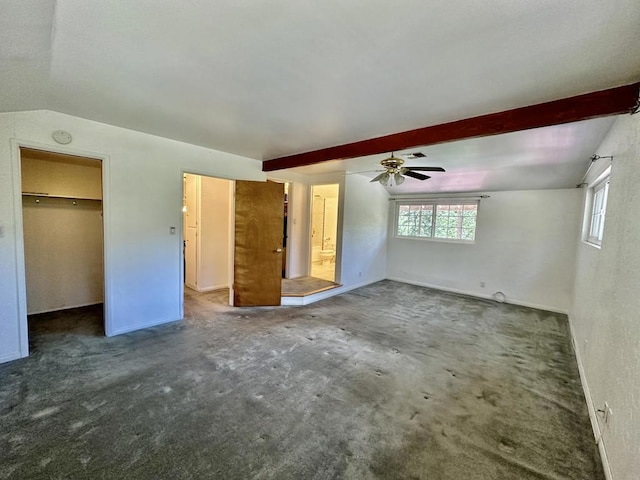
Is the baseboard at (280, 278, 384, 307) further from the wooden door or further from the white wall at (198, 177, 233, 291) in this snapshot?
the white wall at (198, 177, 233, 291)

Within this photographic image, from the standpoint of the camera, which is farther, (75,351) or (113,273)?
(113,273)

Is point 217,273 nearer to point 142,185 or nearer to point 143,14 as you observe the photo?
point 142,185

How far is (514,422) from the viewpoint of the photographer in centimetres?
202

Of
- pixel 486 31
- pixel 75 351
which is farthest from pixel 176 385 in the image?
pixel 486 31

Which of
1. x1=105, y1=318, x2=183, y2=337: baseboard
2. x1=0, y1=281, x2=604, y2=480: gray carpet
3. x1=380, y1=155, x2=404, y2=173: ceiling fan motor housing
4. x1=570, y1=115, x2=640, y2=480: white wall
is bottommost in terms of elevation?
x1=0, y1=281, x2=604, y2=480: gray carpet

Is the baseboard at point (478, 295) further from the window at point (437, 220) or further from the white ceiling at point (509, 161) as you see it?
the white ceiling at point (509, 161)

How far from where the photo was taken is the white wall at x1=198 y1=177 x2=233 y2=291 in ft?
16.7

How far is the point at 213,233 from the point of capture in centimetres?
522

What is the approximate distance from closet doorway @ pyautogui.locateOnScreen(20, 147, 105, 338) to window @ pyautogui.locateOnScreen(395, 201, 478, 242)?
5.99 meters

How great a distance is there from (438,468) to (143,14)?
292 centimetres

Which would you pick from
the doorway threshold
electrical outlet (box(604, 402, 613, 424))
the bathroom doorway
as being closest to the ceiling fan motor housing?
the doorway threshold

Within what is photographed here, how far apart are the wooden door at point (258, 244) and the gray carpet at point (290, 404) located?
810 mm

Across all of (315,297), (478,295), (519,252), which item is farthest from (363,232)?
(519,252)

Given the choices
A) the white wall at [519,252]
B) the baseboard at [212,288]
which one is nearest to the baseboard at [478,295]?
the white wall at [519,252]
